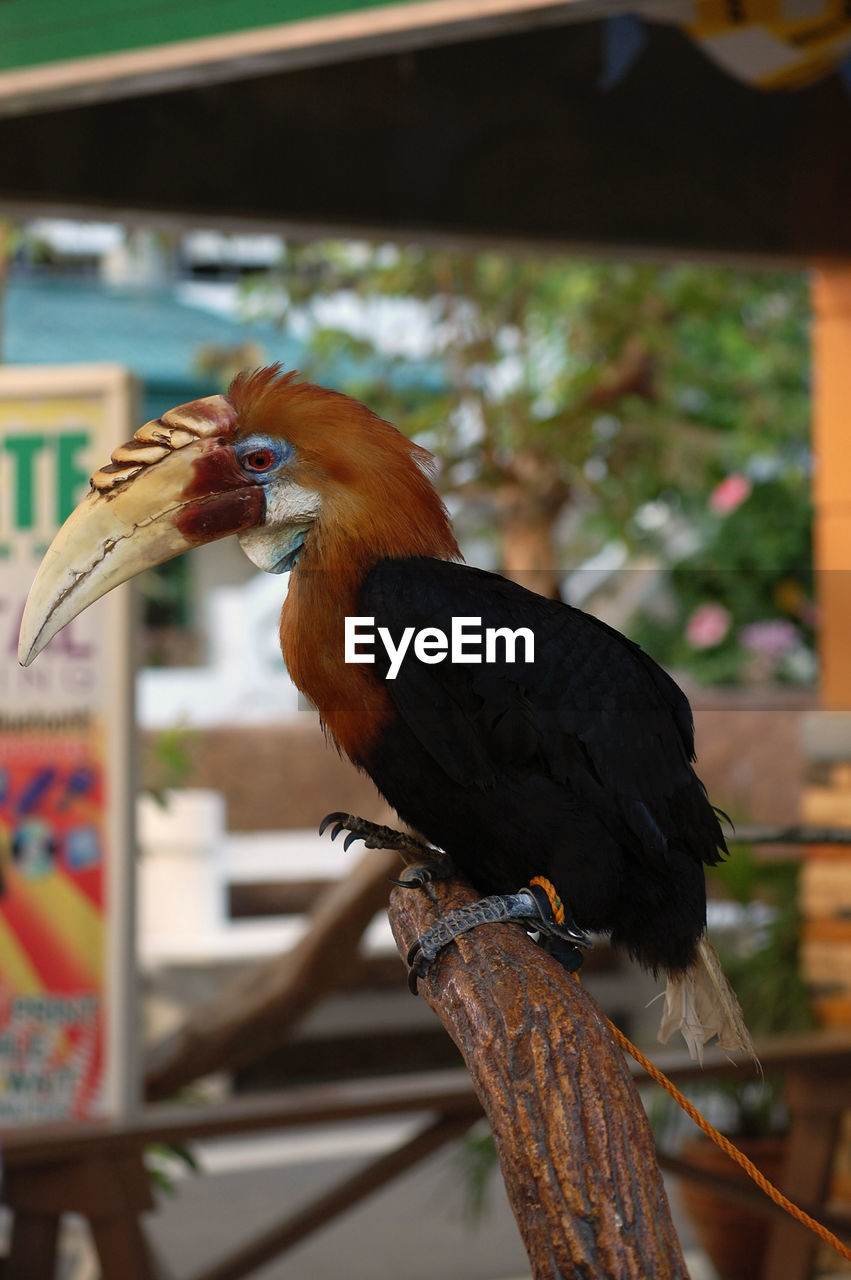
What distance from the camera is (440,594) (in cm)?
44

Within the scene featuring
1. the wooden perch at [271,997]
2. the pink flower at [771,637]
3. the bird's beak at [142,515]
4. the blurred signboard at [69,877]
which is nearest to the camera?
the bird's beak at [142,515]

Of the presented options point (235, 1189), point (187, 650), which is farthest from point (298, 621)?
point (235, 1189)

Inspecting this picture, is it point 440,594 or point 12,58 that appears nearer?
point 440,594

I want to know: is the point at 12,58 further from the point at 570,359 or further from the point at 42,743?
the point at 570,359

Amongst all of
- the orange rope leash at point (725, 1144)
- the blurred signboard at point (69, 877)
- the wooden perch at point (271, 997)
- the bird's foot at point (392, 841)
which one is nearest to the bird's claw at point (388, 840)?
the bird's foot at point (392, 841)

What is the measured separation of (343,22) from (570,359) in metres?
2.13

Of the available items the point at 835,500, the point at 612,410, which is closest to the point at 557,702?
the point at 835,500

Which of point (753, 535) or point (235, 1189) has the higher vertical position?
point (753, 535)

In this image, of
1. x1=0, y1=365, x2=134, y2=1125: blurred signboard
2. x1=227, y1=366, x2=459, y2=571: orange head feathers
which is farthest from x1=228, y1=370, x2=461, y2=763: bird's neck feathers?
x1=0, y1=365, x2=134, y2=1125: blurred signboard

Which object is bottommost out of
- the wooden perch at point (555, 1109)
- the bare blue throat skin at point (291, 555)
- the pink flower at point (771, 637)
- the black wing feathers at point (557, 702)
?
the wooden perch at point (555, 1109)

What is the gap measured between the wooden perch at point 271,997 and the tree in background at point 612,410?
626mm

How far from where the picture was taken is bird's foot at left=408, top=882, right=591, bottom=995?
1.49 ft

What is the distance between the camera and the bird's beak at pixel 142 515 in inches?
16.1

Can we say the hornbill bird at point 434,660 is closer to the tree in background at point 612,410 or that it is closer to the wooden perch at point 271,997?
the tree in background at point 612,410
